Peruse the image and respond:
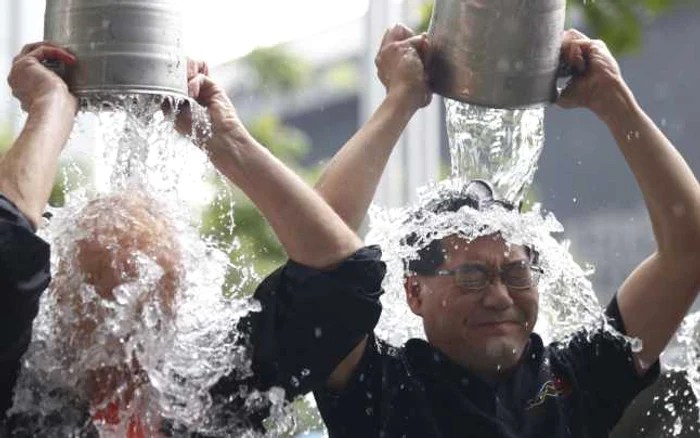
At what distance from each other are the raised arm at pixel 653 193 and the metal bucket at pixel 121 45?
884 mm

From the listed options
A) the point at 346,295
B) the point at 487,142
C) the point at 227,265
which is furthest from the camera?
the point at 487,142

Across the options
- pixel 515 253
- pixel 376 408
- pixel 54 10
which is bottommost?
pixel 376 408

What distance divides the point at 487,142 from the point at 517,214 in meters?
0.18

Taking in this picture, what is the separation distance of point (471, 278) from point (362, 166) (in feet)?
1.12

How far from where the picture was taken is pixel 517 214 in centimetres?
376

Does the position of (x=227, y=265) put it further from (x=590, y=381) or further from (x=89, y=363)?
(x=590, y=381)

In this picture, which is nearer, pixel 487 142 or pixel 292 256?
pixel 292 256

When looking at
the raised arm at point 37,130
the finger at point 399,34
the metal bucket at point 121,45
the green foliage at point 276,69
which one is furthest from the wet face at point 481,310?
the green foliage at point 276,69

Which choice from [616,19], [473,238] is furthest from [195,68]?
[616,19]

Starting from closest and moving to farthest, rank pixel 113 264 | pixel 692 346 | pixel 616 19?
1. pixel 113 264
2. pixel 692 346
3. pixel 616 19

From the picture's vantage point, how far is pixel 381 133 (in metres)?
3.64

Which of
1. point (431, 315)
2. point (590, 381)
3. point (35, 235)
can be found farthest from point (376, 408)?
point (35, 235)

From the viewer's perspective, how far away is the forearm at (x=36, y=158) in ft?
10.2

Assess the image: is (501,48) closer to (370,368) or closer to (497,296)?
(497,296)
